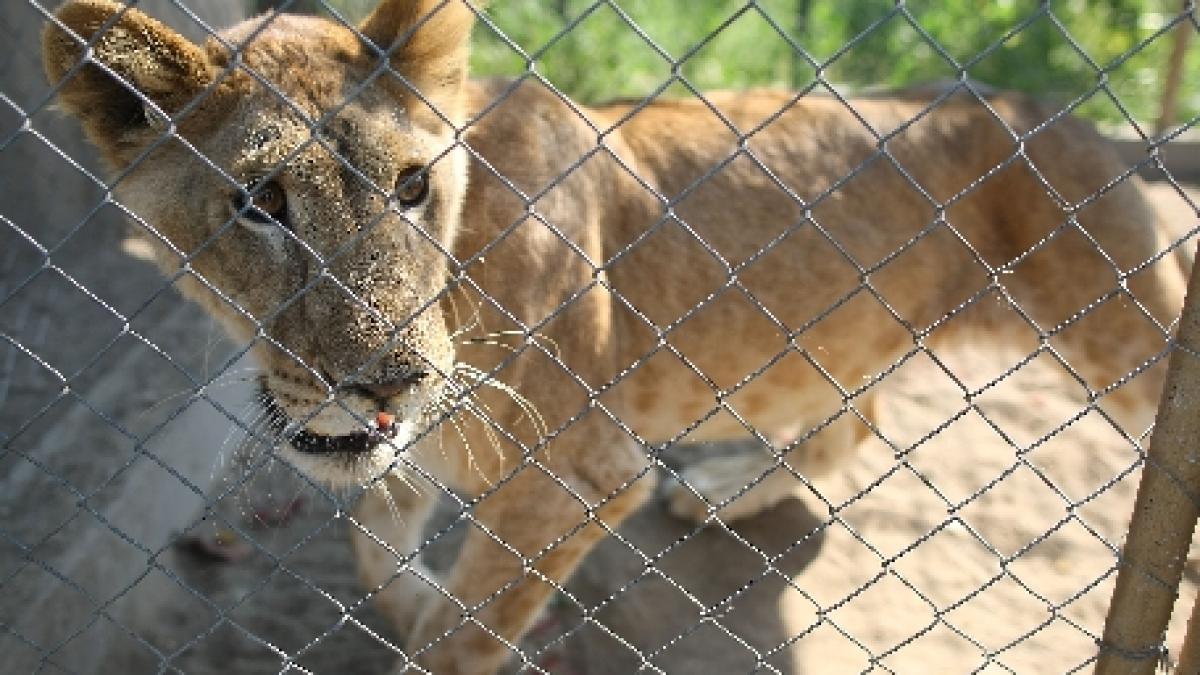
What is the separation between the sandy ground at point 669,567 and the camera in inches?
141

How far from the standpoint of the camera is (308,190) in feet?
7.91

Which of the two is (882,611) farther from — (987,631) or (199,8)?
(199,8)

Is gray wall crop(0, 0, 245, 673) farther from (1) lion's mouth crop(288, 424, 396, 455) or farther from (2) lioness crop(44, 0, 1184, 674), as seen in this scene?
(2) lioness crop(44, 0, 1184, 674)

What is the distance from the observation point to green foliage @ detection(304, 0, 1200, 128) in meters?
7.00

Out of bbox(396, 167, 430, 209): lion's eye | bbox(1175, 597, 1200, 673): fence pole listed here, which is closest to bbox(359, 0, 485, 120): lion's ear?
bbox(396, 167, 430, 209): lion's eye

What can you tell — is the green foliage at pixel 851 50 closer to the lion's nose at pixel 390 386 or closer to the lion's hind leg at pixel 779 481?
the lion's hind leg at pixel 779 481

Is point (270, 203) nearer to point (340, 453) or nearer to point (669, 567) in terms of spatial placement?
point (340, 453)

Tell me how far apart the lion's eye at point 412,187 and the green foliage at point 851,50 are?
4.17m

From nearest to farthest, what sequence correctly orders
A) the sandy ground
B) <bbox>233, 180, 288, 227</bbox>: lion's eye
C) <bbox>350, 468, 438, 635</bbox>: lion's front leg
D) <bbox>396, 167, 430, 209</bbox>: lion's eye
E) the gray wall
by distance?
<bbox>233, 180, 288, 227</bbox>: lion's eye
<bbox>396, 167, 430, 209</bbox>: lion's eye
the gray wall
the sandy ground
<bbox>350, 468, 438, 635</bbox>: lion's front leg

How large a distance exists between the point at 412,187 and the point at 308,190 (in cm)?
31

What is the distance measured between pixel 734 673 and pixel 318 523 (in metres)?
1.40

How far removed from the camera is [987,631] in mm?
3811

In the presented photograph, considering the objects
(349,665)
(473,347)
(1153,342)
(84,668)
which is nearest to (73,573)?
(84,668)

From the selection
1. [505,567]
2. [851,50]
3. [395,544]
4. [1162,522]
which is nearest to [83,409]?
[395,544]
